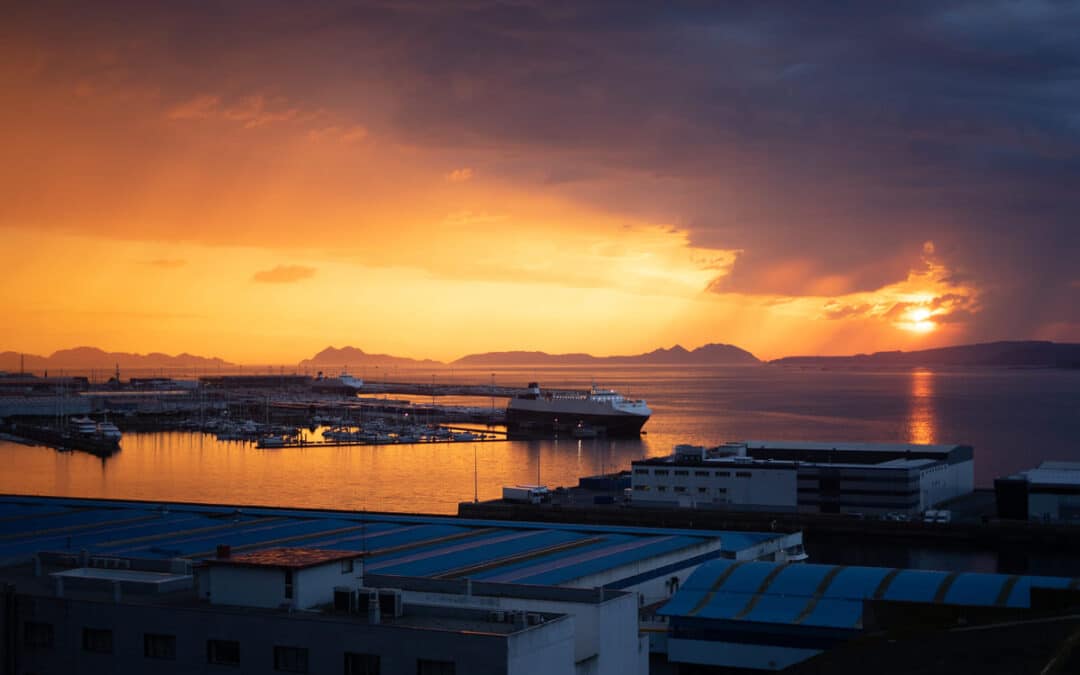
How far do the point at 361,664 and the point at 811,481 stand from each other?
1912cm

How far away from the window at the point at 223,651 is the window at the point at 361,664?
29.6 inches

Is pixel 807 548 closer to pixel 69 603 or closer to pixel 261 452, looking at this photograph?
pixel 69 603

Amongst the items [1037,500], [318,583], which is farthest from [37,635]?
[1037,500]

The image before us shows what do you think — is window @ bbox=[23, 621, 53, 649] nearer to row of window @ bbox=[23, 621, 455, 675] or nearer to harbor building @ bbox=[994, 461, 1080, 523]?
row of window @ bbox=[23, 621, 455, 675]

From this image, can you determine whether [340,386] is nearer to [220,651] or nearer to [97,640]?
[97,640]

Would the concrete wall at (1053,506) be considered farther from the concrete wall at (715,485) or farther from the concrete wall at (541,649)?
the concrete wall at (541,649)

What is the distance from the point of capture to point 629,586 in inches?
467

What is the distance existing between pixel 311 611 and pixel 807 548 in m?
15.9

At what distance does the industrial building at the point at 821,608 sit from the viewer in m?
10.4

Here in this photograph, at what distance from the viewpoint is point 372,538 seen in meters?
13.3

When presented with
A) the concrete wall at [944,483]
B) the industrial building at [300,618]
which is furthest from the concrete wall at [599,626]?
the concrete wall at [944,483]

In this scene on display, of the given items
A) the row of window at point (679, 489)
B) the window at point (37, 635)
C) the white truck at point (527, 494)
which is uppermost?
the window at point (37, 635)

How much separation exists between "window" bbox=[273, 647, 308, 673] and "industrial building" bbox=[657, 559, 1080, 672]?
5.35 m

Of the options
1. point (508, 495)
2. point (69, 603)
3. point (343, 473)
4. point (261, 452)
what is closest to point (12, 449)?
point (261, 452)
